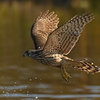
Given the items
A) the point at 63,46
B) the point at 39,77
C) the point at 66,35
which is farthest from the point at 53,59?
the point at 39,77

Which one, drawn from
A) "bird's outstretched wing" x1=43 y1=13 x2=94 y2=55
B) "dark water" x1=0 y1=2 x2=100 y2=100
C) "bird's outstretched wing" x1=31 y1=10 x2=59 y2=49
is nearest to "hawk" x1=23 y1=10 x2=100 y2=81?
"bird's outstretched wing" x1=43 y1=13 x2=94 y2=55

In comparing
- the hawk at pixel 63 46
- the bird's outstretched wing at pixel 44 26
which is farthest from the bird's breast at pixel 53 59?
the bird's outstretched wing at pixel 44 26

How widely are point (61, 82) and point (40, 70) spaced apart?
6.48 feet

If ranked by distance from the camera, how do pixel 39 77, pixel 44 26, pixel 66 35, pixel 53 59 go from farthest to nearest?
pixel 39 77 → pixel 44 26 → pixel 53 59 → pixel 66 35

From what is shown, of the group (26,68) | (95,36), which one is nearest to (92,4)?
(95,36)

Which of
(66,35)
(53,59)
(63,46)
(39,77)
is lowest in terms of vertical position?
(39,77)

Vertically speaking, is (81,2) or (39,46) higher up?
(39,46)

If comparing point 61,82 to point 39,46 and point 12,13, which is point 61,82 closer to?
point 39,46

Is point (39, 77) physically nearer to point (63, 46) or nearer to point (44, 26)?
point (44, 26)

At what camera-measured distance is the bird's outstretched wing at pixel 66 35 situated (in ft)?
31.4

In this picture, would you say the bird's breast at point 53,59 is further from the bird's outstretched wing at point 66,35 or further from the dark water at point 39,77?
the dark water at point 39,77

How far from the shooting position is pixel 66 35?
981cm

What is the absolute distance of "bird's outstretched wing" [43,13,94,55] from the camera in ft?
31.4

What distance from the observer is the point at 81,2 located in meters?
42.8
